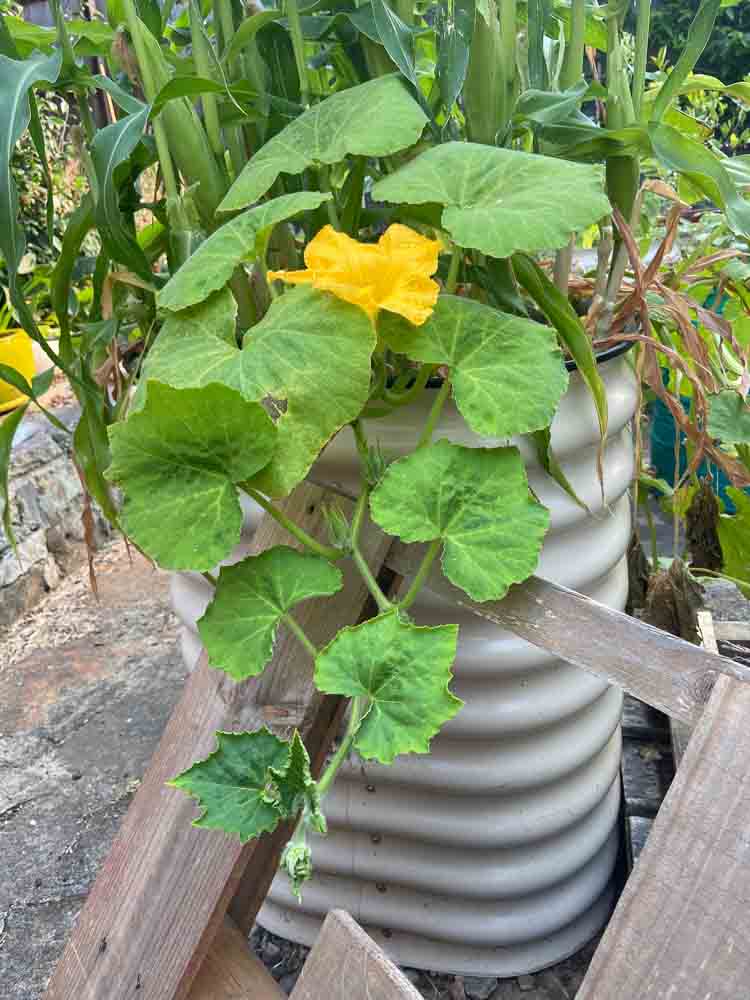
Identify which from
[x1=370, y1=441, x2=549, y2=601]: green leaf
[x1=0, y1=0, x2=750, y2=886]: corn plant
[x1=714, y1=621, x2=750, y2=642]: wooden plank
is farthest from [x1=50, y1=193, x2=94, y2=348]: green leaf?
[x1=714, y1=621, x2=750, y2=642]: wooden plank

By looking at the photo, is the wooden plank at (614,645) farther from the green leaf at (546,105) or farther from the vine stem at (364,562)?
the green leaf at (546,105)

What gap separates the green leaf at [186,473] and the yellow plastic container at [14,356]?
2.05 meters

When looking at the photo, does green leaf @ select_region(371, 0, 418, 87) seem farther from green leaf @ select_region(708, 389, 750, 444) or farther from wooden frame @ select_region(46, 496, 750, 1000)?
green leaf @ select_region(708, 389, 750, 444)

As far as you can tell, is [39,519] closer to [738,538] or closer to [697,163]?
[738,538]

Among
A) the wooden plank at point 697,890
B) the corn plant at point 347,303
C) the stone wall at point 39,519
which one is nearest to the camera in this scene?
the wooden plank at point 697,890

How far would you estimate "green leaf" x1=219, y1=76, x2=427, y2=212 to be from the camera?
612 mm

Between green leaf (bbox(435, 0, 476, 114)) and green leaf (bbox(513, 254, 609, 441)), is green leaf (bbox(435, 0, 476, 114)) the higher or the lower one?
the higher one

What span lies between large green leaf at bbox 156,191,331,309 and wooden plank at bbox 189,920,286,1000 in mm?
Result: 525

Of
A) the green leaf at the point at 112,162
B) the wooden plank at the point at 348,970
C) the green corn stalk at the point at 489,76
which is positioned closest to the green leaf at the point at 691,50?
the green corn stalk at the point at 489,76

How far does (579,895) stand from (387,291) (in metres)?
0.79

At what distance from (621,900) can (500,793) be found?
1.49ft

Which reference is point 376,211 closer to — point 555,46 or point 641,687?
point 555,46

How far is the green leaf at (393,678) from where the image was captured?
52cm

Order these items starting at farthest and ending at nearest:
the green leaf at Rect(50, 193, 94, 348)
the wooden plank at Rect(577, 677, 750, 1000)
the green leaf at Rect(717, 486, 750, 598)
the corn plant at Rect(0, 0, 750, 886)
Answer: the green leaf at Rect(717, 486, 750, 598), the green leaf at Rect(50, 193, 94, 348), the corn plant at Rect(0, 0, 750, 886), the wooden plank at Rect(577, 677, 750, 1000)
